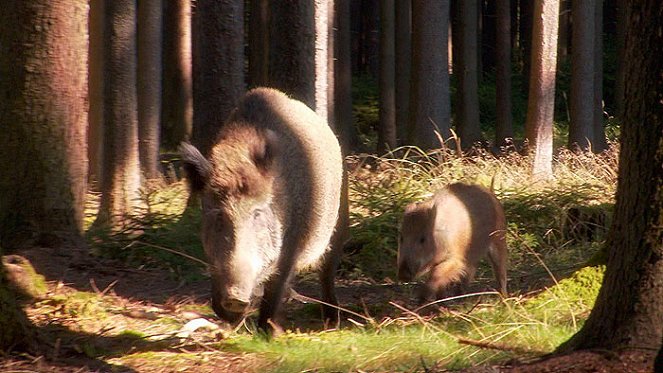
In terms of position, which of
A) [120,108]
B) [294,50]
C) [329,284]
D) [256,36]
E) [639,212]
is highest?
[256,36]

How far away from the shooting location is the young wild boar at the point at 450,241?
8656 mm

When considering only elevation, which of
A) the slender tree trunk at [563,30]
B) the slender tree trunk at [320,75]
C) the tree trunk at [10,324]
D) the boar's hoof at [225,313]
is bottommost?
the boar's hoof at [225,313]

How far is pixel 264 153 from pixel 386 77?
692 inches

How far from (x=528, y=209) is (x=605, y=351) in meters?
7.58

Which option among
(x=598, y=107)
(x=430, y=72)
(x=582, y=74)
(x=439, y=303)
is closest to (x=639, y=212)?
(x=439, y=303)

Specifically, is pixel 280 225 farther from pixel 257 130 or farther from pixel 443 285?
pixel 443 285

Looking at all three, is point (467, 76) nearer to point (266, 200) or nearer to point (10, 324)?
point (266, 200)

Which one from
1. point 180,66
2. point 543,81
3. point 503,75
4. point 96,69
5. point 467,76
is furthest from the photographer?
point 503,75

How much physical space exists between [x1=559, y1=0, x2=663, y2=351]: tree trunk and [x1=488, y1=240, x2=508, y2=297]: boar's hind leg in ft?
12.5

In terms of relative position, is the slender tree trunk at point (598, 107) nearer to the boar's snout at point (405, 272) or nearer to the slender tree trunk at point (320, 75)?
the slender tree trunk at point (320, 75)

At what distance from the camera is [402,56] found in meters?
26.2

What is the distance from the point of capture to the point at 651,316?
4859 mm

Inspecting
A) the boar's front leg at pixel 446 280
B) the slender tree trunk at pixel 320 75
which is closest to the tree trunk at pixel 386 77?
the slender tree trunk at pixel 320 75

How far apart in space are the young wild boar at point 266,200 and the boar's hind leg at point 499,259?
5.03ft
